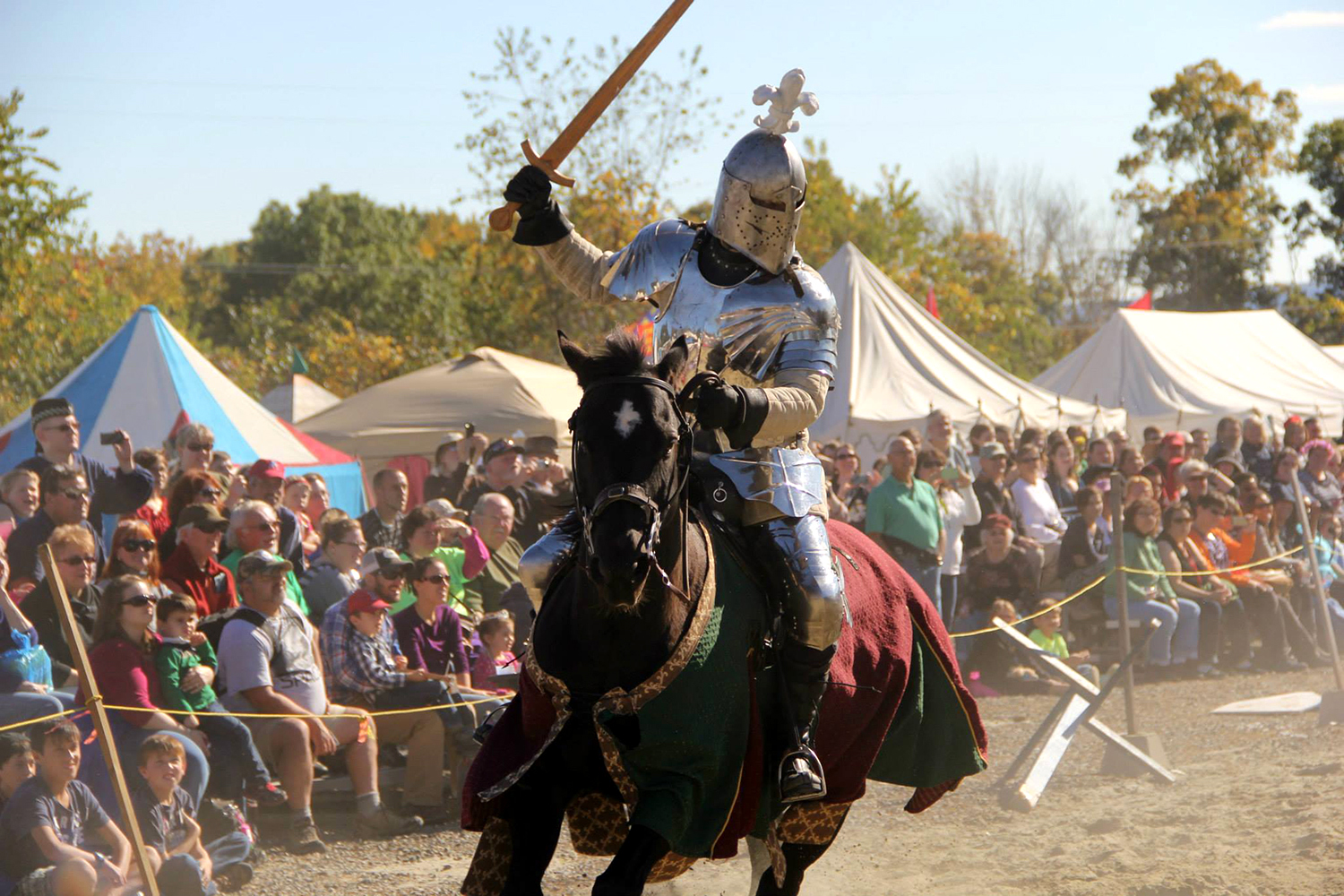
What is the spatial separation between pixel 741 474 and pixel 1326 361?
22.2 metres

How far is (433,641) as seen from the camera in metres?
7.86

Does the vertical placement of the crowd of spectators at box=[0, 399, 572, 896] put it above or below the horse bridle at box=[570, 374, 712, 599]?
below

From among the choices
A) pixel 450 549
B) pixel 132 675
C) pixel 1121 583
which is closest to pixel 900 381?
pixel 1121 583

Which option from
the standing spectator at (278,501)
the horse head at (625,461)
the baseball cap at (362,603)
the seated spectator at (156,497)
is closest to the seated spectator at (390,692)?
the baseball cap at (362,603)

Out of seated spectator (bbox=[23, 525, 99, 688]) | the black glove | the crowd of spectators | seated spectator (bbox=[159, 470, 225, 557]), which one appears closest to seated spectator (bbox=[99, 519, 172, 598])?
the crowd of spectators

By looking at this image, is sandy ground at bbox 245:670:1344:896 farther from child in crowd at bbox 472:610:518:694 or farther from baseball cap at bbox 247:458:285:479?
baseball cap at bbox 247:458:285:479

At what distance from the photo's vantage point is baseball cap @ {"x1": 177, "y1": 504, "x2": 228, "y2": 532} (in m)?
7.21

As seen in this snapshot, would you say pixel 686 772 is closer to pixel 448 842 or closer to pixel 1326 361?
pixel 448 842

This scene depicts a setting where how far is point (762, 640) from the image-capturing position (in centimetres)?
416

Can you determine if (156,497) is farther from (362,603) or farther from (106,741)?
(106,741)

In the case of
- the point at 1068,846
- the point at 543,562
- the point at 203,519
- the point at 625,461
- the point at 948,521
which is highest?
the point at 625,461

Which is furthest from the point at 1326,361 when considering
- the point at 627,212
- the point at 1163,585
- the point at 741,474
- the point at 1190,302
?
the point at 741,474

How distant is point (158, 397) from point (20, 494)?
14.6 ft

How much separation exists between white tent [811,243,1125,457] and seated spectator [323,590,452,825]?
890 cm
